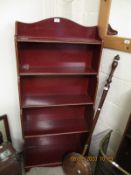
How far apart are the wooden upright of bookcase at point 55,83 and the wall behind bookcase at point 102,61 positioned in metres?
0.15

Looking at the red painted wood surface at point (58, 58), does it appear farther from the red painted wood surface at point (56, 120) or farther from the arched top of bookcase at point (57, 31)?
the red painted wood surface at point (56, 120)

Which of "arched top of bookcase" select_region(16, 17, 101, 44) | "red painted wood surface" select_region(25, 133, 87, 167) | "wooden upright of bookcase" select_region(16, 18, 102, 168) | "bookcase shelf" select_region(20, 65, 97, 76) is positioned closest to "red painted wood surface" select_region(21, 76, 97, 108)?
"wooden upright of bookcase" select_region(16, 18, 102, 168)

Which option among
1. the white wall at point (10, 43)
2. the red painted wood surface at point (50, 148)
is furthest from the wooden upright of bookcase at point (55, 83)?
the white wall at point (10, 43)

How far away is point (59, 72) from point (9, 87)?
607 millimetres

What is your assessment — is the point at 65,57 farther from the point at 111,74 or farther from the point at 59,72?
the point at 111,74

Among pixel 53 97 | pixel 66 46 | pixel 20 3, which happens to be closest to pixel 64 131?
pixel 53 97

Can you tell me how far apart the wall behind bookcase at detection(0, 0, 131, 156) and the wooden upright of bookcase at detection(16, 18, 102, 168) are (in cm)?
15

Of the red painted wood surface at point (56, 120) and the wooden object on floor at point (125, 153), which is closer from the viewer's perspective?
the wooden object on floor at point (125, 153)

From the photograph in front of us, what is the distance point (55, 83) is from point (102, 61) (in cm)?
54

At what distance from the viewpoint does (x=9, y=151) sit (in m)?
1.58

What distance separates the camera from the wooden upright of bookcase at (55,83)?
1429 millimetres

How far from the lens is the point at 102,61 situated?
1.66 metres

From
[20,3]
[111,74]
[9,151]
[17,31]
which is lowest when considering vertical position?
[9,151]

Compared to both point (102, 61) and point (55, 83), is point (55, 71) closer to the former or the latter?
point (55, 83)
